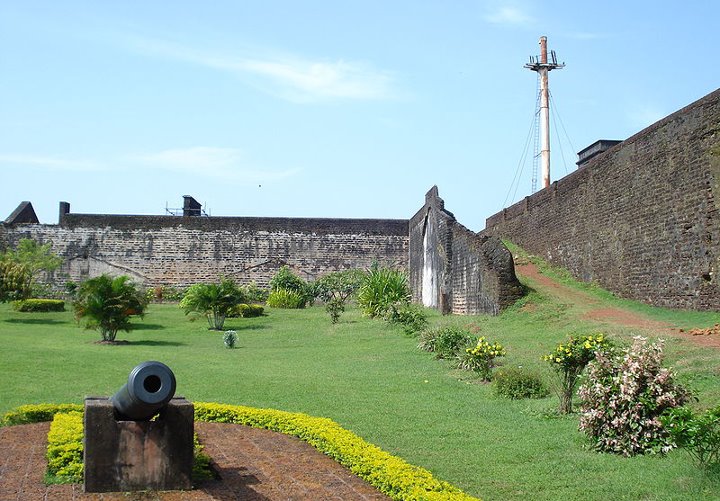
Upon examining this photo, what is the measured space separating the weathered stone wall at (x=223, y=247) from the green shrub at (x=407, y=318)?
38.5 ft

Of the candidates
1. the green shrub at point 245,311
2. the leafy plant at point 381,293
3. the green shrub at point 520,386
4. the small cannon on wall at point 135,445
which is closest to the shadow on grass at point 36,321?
the green shrub at point 245,311

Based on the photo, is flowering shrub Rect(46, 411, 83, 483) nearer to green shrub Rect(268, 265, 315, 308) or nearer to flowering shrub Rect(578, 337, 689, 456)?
flowering shrub Rect(578, 337, 689, 456)

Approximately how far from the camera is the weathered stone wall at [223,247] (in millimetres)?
29734

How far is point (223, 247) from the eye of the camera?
29812 mm

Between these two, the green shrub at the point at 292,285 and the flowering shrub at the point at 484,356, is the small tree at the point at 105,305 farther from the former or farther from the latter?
the green shrub at the point at 292,285

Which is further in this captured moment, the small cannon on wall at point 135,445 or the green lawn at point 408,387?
the green lawn at point 408,387

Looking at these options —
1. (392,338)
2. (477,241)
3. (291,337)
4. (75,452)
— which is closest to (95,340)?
(291,337)

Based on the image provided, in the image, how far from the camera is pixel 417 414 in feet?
26.6

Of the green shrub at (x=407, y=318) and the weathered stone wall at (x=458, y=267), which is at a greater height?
the weathered stone wall at (x=458, y=267)

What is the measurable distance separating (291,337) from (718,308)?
8.87 metres

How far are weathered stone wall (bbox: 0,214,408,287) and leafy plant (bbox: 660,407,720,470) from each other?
2426 centimetres

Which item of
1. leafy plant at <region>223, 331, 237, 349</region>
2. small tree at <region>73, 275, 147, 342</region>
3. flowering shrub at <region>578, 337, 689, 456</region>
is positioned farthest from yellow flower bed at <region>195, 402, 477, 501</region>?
small tree at <region>73, 275, 147, 342</region>

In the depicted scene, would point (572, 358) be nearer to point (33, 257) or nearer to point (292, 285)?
point (292, 285)

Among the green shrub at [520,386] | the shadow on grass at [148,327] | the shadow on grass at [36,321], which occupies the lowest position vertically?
the green shrub at [520,386]
